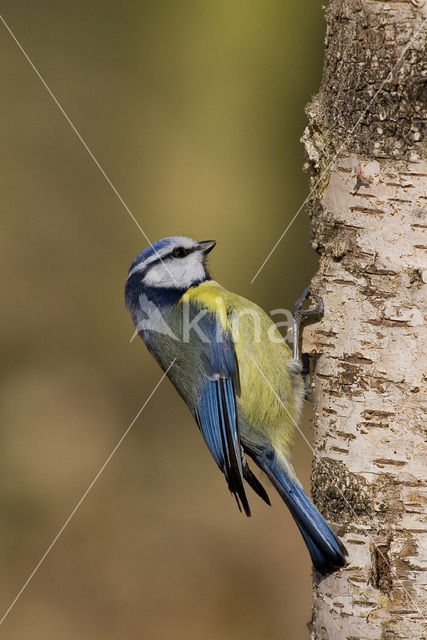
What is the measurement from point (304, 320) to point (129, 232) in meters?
3.07

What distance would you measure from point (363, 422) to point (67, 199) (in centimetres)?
361

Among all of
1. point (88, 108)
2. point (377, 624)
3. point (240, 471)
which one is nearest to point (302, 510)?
point (240, 471)

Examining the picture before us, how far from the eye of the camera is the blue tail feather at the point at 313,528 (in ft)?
6.23

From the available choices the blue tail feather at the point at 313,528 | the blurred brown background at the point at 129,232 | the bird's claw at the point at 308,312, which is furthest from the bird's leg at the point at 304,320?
the blurred brown background at the point at 129,232

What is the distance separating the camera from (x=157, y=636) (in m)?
3.74

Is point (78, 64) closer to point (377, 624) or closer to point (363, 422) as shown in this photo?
point (363, 422)

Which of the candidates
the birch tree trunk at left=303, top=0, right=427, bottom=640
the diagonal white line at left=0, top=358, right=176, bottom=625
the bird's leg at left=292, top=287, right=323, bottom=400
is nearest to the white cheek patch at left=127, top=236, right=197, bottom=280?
the bird's leg at left=292, top=287, right=323, bottom=400

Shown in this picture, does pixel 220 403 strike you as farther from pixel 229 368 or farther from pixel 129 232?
pixel 129 232

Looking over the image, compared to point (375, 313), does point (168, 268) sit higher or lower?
lower

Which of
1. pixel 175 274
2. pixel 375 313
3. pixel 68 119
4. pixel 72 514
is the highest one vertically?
pixel 68 119

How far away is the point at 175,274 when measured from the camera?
2766 mm

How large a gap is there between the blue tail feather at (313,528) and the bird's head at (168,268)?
2.76 feet

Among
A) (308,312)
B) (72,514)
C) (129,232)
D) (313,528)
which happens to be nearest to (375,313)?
(308,312)

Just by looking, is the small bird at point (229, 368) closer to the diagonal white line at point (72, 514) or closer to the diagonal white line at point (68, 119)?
the diagonal white line at point (72, 514)
